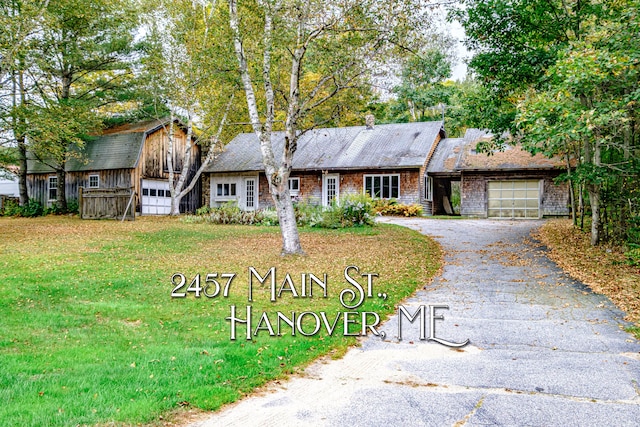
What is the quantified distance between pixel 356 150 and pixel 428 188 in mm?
4601

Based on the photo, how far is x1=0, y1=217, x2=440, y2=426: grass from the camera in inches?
152

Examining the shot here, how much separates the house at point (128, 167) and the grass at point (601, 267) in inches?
818

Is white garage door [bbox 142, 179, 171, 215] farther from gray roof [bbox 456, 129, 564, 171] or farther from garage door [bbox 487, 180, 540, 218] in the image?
garage door [bbox 487, 180, 540, 218]

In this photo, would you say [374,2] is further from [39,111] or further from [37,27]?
[39,111]

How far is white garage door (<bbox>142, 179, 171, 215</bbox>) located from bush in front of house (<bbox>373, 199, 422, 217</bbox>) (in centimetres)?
1296

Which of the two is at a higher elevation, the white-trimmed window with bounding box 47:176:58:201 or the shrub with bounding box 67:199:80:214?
the white-trimmed window with bounding box 47:176:58:201

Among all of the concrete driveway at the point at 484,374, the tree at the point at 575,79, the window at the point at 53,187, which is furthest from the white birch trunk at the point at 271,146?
the window at the point at 53,187

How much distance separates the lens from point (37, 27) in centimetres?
1555

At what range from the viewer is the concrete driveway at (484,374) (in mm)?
3756

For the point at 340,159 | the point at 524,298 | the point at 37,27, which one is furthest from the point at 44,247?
the point at 340,159

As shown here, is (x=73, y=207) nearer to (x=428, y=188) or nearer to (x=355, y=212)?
(x=355, y=212)

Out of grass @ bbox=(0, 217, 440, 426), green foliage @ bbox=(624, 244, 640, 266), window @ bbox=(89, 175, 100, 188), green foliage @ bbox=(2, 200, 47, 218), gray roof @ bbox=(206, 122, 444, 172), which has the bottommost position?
grass @ bbox=(0, 217, 440, 426)

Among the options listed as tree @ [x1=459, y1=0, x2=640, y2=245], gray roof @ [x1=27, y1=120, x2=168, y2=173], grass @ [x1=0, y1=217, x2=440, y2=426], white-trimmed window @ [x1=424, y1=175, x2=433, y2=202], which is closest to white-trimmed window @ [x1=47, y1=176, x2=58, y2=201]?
gray roof @ [x1=27, y1=120, x2=168, y2=173]

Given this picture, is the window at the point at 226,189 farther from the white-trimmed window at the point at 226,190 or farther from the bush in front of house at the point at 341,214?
the bush in front of house at the point at 341,214
